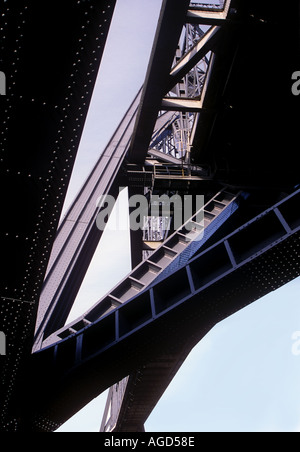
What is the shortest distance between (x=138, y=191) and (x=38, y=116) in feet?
24.7

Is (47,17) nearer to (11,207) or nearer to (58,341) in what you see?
(11,207)

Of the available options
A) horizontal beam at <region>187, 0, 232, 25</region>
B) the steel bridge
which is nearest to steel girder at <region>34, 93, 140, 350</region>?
the steel bridge

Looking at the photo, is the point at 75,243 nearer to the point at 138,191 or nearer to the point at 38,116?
the point at 138,191

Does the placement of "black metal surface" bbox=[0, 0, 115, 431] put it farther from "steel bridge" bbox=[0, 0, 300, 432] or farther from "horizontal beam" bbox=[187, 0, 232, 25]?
"horizontal beam" bbox=[187, 0, 232, 25]

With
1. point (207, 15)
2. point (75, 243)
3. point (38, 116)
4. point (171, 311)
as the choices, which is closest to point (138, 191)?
point (75, 243)

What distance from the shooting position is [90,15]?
7.27 feet

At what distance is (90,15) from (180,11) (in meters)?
4.20

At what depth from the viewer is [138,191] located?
32.6ft

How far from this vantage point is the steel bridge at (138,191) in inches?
94.1

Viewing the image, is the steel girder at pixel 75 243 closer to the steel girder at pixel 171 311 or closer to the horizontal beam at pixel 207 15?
the steel girder at pixel 171 311

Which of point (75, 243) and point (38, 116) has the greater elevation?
point (75, 243)

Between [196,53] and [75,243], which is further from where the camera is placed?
[75,243]

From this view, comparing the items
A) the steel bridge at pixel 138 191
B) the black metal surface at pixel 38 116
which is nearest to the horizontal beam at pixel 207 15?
the steel bridge at pixel 138 191
